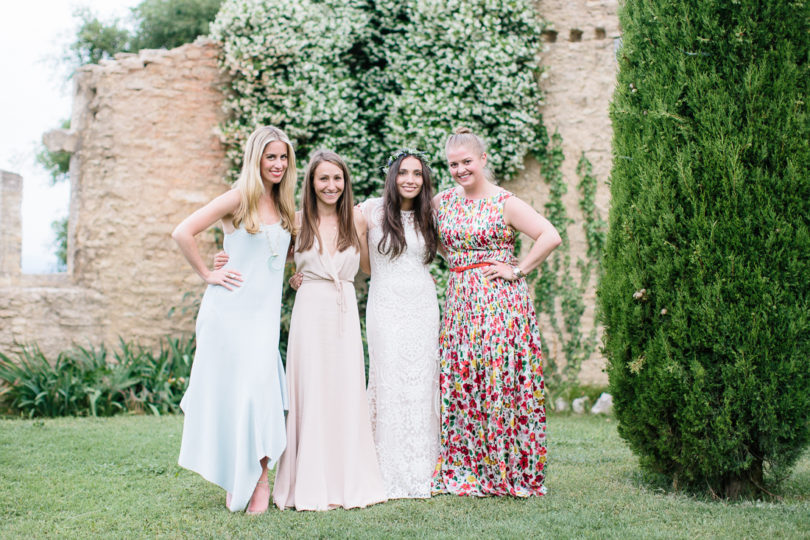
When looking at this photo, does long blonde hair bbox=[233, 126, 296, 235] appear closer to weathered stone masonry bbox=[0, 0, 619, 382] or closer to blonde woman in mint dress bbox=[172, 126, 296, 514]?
blonde woman in mint dress bbox=[172, 126, 296, 514]

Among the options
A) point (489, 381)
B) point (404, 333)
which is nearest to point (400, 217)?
point (404, 333)

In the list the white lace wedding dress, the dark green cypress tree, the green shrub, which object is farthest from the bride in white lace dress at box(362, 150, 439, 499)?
the green shrub

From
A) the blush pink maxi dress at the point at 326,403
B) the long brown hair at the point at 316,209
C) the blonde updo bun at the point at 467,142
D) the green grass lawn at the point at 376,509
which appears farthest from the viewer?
the blonde updo bun at the point at 467,142

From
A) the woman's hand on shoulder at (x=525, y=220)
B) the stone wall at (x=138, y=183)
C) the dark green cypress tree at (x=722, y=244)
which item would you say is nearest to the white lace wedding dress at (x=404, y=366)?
the woman's hand on shoulder at (x=525, y=220)

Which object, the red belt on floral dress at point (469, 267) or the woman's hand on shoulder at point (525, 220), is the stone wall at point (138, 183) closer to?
the red belt on floral dress at point (469, 267)

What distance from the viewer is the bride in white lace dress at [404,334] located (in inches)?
170

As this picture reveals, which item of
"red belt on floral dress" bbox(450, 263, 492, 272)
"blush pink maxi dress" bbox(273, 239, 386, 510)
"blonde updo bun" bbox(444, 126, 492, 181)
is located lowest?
"blush pink maxi dress" bbox(273, 239, 386, 510)

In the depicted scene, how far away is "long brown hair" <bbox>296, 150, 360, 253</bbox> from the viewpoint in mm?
4273

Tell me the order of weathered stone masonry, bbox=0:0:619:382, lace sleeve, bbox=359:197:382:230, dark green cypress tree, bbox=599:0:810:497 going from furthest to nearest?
weathered stone masonry, bbox=0:0:619:382 < lace sleeve, bbox=359:197:382:230 < dark green cypress tree, bbox=599:0:810:497

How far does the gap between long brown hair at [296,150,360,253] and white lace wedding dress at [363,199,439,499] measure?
226 millimetres

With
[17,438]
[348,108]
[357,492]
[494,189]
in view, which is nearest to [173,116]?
[348,108]

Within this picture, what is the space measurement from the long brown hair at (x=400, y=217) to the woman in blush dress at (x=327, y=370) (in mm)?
205

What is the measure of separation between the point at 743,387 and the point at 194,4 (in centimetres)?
1775

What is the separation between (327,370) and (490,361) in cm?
98
